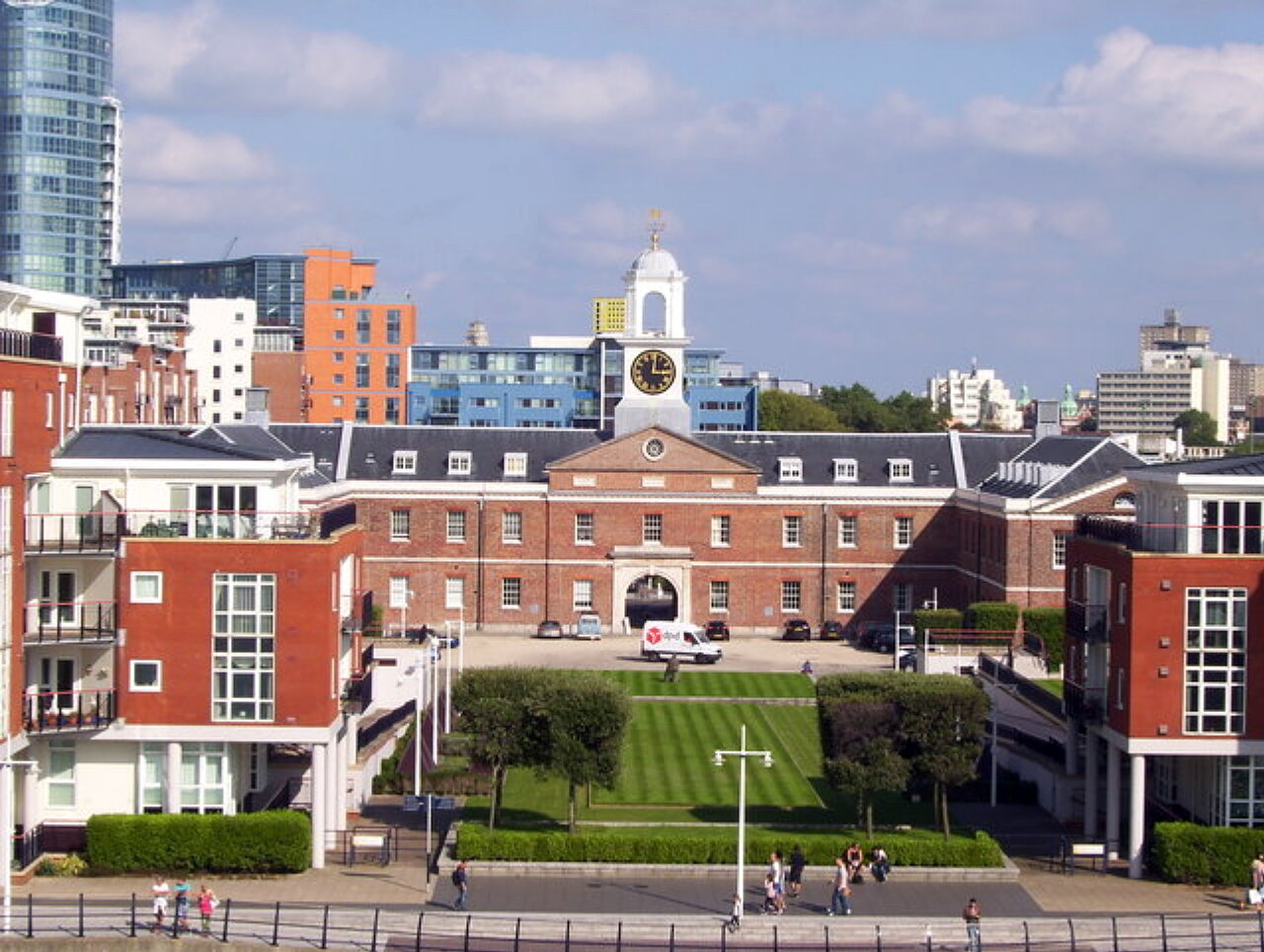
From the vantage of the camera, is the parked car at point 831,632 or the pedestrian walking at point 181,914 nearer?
the pedestrian walking at point 181,914

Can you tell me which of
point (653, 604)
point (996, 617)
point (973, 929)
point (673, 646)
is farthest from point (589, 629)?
point (973, 929)

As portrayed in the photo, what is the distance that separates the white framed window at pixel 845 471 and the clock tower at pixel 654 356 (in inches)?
273

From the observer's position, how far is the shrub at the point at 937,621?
85.4 metres

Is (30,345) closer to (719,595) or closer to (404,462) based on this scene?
(404,462)

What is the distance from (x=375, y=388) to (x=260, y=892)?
132 metres

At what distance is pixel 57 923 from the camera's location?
42.3m

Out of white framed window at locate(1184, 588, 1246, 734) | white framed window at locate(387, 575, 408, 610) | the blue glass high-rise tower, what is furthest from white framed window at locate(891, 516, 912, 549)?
the blue glass high-rise tower

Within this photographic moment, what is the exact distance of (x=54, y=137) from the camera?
18488cm

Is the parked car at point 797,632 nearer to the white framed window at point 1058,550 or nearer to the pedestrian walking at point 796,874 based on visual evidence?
the white framed window at point 1058,550

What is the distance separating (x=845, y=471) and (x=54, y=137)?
367ft

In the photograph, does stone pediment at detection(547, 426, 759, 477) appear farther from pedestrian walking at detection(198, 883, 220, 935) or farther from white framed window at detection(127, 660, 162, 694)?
pedestrian walking at detection(198, 883, 220, 935)

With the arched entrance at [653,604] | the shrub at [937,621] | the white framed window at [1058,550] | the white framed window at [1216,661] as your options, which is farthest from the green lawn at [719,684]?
the white framed window at [1216,661]

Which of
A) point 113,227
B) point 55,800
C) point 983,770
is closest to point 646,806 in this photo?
point 983,770

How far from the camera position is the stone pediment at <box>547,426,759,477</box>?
9288 cm
